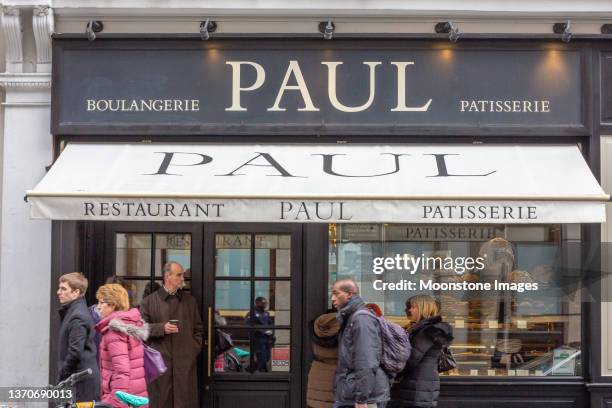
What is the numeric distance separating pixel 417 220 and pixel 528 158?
1.54 metres

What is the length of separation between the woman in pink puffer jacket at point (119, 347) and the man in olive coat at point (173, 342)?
154 centimetres

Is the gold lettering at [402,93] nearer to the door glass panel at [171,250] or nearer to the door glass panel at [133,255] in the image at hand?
the door glass panel at [171,250]

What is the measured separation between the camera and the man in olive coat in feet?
29.5

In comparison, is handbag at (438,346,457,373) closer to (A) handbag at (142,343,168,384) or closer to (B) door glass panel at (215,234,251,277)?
(B) door glass panel at (215,234,251,277)

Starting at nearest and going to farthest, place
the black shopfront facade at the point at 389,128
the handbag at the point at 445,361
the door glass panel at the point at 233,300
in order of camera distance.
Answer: the handbag at the point at 445,361
the black shopfront facade at the point at 389,128
the door glass panel at the point at 233,300

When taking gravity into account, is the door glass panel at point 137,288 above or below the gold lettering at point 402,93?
below

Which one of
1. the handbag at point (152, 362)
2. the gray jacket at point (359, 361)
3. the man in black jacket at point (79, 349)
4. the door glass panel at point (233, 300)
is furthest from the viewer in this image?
the door glass panel at point (233, 300)

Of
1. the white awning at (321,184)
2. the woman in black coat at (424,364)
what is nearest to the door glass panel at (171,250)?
the white awning at (321,184)

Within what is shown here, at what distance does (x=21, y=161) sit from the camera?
902 centimetres

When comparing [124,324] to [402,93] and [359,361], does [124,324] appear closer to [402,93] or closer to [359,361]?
[359,361]

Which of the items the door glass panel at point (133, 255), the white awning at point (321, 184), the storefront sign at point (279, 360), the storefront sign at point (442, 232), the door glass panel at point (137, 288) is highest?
the white awning at point (321, 184)

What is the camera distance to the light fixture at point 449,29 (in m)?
8.76

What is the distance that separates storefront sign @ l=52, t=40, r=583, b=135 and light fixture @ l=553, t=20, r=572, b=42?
14 centimetres

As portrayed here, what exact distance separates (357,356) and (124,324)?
180 centimetres
